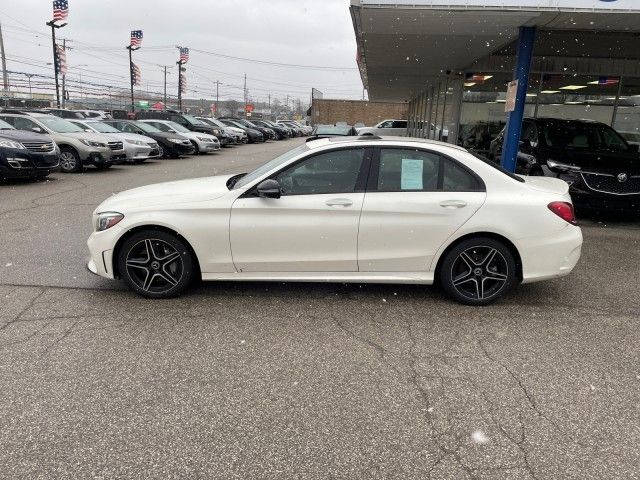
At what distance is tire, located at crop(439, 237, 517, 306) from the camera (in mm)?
4387

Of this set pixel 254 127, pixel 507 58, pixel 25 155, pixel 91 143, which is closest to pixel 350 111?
pixel 254 127

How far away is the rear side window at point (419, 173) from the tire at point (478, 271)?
52 cm

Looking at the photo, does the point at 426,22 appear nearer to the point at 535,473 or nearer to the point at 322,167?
the point at 322,167

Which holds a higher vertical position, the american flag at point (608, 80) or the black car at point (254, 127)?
the american flag at point (608, 80)

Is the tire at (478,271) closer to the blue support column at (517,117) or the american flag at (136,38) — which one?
the blue support column at (517,117)

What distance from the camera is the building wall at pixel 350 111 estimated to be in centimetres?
5859

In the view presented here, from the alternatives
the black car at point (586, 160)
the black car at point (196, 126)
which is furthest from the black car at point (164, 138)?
the black car at point (586, 160)

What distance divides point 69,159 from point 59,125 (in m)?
1.38

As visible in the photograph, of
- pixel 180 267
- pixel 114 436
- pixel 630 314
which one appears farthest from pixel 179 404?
pixel 630 314

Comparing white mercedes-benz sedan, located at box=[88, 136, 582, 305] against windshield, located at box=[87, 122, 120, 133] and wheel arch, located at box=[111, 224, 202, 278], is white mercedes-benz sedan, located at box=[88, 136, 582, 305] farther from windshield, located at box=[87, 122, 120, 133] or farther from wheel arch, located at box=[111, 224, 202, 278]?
windshield, located at box=[87, 122, 120, 133]

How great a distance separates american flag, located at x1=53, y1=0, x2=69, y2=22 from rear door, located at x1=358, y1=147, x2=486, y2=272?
30.8 metres

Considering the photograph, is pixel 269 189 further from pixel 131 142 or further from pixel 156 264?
pixel 131 142

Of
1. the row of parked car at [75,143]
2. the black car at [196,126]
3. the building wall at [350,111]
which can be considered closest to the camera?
the row of parked car at [75,143]

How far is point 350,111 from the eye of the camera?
5884cm
